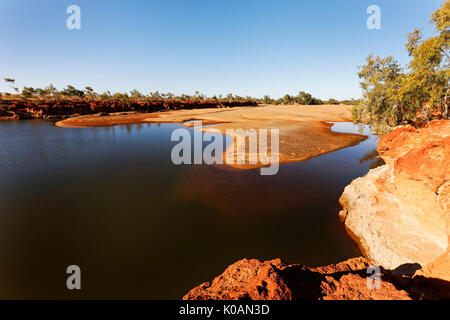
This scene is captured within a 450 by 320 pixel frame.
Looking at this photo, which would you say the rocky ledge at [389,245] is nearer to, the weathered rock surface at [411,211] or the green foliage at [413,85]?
the weathered rock surface at [411,211]

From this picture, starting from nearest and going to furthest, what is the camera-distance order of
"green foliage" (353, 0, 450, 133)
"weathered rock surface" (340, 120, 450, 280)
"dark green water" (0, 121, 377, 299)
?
"weathered rock surface" (340, 120, 450, 280) → "dark green water" (0, 121, 377, 299) → "green foliage" (353, 0, 450, 133)

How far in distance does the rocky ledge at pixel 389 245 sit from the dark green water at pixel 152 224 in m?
1.29

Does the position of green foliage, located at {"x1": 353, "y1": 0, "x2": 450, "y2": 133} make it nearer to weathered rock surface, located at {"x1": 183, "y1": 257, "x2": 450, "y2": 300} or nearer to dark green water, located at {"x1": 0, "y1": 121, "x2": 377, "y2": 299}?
dark green water, located at {"x1": 0, "y1": 121, "x2": 377, "y2": 299}

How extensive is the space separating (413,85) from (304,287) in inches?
523

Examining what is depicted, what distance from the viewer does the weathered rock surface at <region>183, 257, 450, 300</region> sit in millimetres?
2928

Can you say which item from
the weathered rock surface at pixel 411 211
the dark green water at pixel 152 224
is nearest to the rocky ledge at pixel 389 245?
the weathered rock surface at pixel 411 211

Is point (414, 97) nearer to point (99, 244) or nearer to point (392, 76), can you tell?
point (392, 76)

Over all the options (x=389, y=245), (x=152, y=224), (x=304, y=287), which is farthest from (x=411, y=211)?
(x=152, y=224)

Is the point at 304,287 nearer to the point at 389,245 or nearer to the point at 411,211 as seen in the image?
the point at 389,245

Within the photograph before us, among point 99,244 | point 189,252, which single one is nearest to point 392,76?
point 189,252

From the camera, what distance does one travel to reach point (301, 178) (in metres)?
12.6

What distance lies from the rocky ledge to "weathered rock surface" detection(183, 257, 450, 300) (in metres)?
0.01

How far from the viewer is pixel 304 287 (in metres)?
3.20

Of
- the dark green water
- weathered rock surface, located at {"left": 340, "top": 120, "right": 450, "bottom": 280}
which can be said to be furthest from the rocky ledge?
the dark green water
